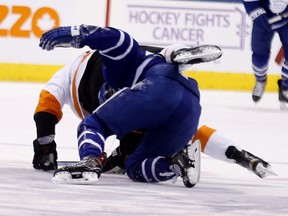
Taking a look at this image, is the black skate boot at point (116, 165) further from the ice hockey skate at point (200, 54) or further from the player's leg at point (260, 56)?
the player's leg at point (260, 56)

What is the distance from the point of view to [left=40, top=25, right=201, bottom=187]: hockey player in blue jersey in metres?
3.94

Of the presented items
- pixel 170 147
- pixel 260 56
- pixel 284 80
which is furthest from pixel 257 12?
pixel 170 147

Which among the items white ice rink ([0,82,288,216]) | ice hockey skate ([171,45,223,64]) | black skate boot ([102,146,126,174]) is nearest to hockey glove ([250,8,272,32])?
white ice rink ([0,82,288,216])

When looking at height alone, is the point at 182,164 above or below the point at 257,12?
above

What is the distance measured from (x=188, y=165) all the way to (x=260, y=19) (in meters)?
5.15

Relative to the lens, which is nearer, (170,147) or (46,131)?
(170,147)

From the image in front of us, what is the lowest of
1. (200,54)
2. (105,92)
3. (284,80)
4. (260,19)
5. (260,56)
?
(284,80)

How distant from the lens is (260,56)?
922 centimetres

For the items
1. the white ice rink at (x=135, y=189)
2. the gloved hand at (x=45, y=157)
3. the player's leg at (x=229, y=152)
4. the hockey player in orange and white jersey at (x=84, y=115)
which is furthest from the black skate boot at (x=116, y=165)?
the player's leg at (x=229, y=152)

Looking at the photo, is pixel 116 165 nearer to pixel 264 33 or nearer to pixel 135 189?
pixel 135 189

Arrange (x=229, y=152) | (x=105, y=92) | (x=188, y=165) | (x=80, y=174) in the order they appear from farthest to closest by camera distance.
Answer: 1. (x=229, y=152)
2. (x=105, y=92)
3. (x=188, y=165)
4. (x=80, y=174)

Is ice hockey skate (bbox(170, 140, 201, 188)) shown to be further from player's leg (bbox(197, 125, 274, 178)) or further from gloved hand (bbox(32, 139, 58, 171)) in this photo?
gloved hand (bbox(32, 139, 58, 171))

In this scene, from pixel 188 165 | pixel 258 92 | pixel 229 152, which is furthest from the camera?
pixel 258 92

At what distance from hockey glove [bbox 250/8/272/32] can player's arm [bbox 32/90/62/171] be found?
4.75m
